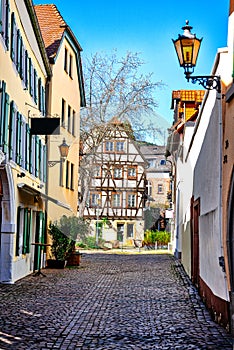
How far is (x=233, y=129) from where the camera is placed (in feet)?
21.9

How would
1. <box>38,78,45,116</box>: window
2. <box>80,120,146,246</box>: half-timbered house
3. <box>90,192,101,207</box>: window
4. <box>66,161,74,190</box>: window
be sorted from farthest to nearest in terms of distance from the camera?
<box>90,192,101,207</box>: window < <box>80,120,146,246</box>: half-timbered house < <box>66,161,74,190</box>: window < <box>38,78,45,116</box>: window

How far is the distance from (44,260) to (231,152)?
42.9 ft

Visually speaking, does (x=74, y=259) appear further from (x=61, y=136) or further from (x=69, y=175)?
(x=61, y=136)

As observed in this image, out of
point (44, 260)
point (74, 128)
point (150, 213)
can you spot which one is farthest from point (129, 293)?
point (150, 213)

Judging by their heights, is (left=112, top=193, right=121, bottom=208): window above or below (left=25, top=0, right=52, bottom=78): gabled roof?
below

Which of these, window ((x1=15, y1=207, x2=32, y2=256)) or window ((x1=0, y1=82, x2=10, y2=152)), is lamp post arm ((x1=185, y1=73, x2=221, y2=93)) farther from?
window ((x1=15, y1=207, x2=32, y2=256))

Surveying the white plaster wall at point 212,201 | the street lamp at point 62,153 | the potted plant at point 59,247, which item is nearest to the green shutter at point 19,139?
the street lamp at point 62,153

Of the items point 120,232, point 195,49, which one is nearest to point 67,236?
point 195,49

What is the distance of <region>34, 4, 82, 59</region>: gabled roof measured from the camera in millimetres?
20906

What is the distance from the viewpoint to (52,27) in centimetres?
2267

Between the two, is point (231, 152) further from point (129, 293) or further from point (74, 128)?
point (74, 128)

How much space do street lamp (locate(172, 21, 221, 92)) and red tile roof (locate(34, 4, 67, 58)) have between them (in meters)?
12.6

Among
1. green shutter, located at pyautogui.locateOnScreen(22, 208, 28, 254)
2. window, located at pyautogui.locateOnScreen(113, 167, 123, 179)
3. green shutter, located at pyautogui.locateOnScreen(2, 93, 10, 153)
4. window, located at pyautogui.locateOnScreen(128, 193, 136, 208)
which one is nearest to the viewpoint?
green shutter, located at pyautogui.locateOnScreen(2, 93, 10, 153)

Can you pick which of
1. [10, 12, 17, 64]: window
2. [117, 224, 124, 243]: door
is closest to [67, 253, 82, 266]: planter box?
[10, 12, 17, 64]: window
